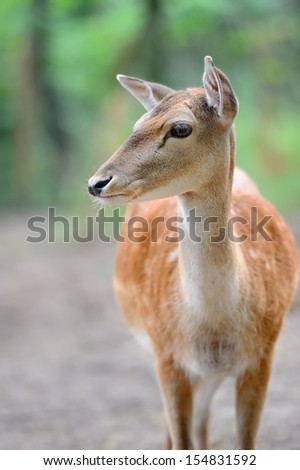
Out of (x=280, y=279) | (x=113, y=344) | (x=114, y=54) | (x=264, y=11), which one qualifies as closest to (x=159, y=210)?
(x=280, y=279)

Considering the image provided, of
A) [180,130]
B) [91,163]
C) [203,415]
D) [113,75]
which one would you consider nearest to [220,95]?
[180,130]

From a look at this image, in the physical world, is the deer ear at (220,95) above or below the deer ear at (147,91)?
below

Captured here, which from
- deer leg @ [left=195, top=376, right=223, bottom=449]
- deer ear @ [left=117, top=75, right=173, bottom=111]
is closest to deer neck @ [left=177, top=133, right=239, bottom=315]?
deer ear @ [left=117, top=75, right=173, bottom=111]

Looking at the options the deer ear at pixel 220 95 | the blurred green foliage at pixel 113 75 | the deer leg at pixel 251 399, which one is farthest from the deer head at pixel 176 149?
the blurred green foliage at pixel 113 75

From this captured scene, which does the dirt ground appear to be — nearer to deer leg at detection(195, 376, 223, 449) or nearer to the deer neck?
deer leg at detection(195, 376, 223, 449)

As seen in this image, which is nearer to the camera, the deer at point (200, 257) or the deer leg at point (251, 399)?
the deer at point (200, 257)

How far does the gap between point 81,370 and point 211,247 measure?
4.22 metres

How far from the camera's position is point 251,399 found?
456 cm

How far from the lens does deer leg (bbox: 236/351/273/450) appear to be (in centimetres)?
452

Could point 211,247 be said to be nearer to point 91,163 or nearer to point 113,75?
point 91,163

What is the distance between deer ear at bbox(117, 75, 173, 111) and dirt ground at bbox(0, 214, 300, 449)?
1490mm

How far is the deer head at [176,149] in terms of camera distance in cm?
376

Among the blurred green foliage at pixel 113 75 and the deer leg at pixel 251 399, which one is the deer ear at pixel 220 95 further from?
the blurred green foliage at pixel 113 75

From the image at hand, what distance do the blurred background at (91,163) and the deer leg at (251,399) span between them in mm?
561
